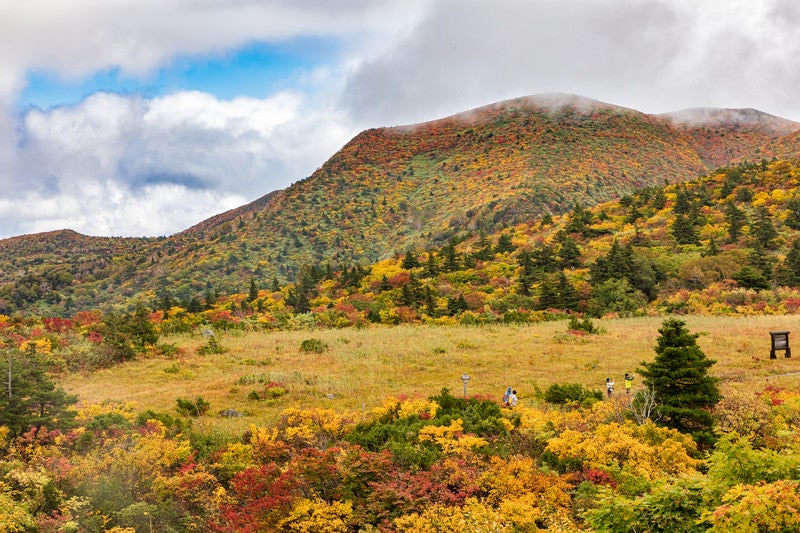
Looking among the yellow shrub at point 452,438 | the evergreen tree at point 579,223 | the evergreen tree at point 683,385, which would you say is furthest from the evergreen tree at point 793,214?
the yellow shrub at point 452,438

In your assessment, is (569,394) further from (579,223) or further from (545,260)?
(579,223)

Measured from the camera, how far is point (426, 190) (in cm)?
9419

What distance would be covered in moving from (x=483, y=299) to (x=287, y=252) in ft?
166

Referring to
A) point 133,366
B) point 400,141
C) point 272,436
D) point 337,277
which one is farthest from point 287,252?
point 272,436

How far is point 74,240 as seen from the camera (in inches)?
4518

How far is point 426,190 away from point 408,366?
76479 mm

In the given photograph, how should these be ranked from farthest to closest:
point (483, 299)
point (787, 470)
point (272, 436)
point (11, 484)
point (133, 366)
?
point (483, 299) → point (133, 366) → point (272, 436) → point (11, 484) → point (787, 470)

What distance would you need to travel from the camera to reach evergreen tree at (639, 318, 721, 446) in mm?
10891

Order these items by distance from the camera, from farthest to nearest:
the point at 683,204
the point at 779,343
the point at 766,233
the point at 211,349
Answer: the point at 683,204 < the point at 766,233 < the point at 211,349 < the point at 779,343

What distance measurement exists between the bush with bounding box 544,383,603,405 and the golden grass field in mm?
810

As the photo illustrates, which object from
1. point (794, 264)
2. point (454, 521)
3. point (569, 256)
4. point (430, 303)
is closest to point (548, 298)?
point (430, 303)

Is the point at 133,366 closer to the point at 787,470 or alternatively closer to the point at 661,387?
the point at 661,387

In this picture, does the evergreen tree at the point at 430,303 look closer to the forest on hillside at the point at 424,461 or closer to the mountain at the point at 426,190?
the forest on hillside at the point at 424,461

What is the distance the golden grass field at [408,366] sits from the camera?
16.0m
